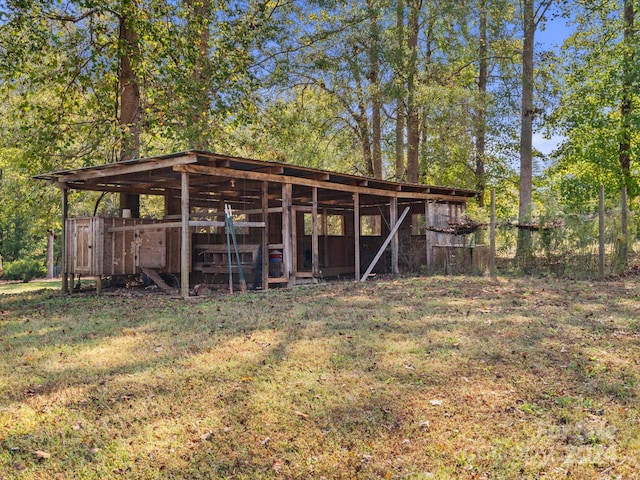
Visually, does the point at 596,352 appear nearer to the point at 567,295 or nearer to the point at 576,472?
the point at 576,472

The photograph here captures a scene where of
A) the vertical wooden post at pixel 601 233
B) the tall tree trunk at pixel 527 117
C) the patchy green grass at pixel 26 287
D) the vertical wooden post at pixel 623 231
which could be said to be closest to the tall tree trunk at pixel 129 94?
the patchy green grass at pixel 26 287

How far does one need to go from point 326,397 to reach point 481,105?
18361 millimetres

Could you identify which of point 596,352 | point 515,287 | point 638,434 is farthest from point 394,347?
point 515,287

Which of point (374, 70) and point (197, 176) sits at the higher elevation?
point (374, 70)

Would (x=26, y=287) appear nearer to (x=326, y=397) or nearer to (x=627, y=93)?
(x=326, y=397)

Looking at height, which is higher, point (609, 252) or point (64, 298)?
point (609, 252)

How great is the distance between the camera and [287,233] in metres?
13.0

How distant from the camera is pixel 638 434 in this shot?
147 inches

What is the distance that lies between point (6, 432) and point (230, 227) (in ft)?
26.9

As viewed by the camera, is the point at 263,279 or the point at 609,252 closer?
the point at 263,279

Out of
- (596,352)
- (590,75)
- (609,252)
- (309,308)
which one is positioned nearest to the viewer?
(596,352)

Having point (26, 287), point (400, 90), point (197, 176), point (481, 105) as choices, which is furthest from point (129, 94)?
point (481, 105)

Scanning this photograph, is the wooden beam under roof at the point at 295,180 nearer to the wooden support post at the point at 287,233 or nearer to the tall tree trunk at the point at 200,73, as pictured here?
the wooden support post at the point at 287,233

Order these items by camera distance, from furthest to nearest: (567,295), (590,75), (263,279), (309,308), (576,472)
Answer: (590,75) < (263,279) < (567,295) < (309,308) < (576,472)
